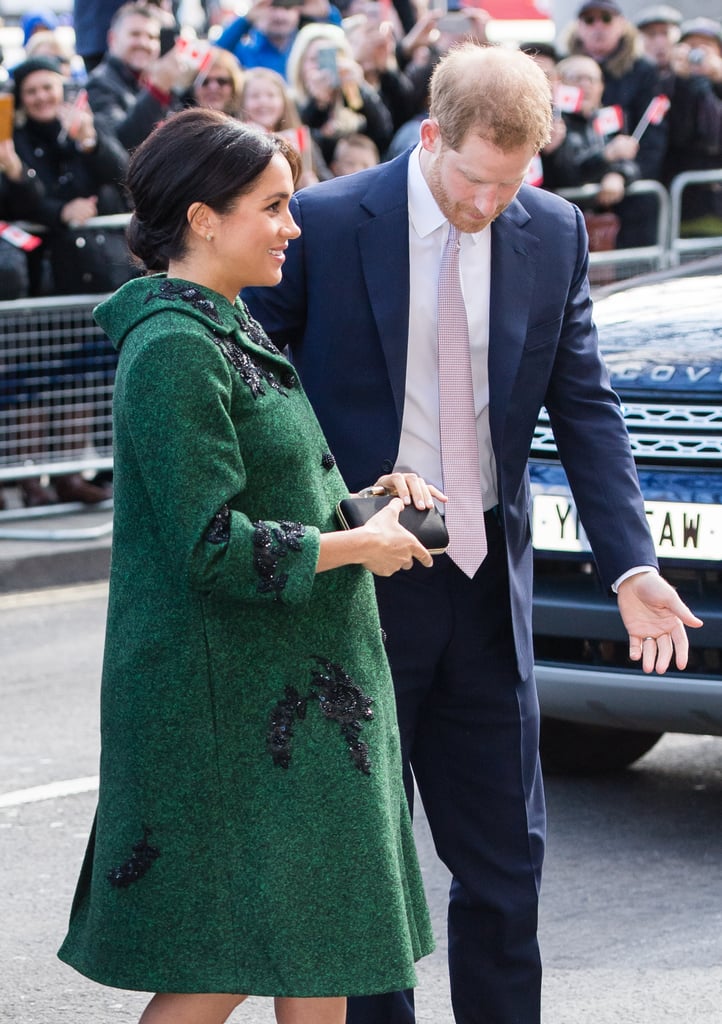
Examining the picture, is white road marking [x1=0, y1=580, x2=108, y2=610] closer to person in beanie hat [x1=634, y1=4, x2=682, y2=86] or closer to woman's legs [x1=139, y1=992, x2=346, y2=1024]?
woman's legs [x1=139, y1=992, x2=346, y2=1024]

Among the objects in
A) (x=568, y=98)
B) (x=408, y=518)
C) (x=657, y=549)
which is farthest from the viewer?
(x=568, y=98)

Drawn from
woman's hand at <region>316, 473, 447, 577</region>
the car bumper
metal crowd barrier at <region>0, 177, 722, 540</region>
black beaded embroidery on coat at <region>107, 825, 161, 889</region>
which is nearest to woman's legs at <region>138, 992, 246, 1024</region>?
black beaded embroidery on coat at <region>107, 825, 161, 889</region>

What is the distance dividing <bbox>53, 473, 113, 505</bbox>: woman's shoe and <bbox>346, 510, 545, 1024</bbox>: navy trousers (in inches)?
228

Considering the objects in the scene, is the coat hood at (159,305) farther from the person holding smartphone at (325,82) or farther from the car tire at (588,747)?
the person holding smartphone at (325,82)

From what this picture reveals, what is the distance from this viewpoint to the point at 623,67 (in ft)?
38.1

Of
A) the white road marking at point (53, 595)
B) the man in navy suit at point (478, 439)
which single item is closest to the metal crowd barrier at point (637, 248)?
the white road marking at point (53, 595)

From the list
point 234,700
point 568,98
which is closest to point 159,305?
point 234,700

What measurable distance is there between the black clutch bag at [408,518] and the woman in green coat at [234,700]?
0.03 metres

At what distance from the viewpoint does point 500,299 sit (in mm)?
3062

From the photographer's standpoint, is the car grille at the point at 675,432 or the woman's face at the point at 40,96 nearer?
the car grille at the point at 675,432

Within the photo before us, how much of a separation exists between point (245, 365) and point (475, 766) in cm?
98

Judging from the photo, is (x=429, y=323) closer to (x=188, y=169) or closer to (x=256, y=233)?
(x=256, y=233)

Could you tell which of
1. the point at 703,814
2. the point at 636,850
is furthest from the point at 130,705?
the point at 703,814

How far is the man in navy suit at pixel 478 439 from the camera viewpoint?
3.05 meters
